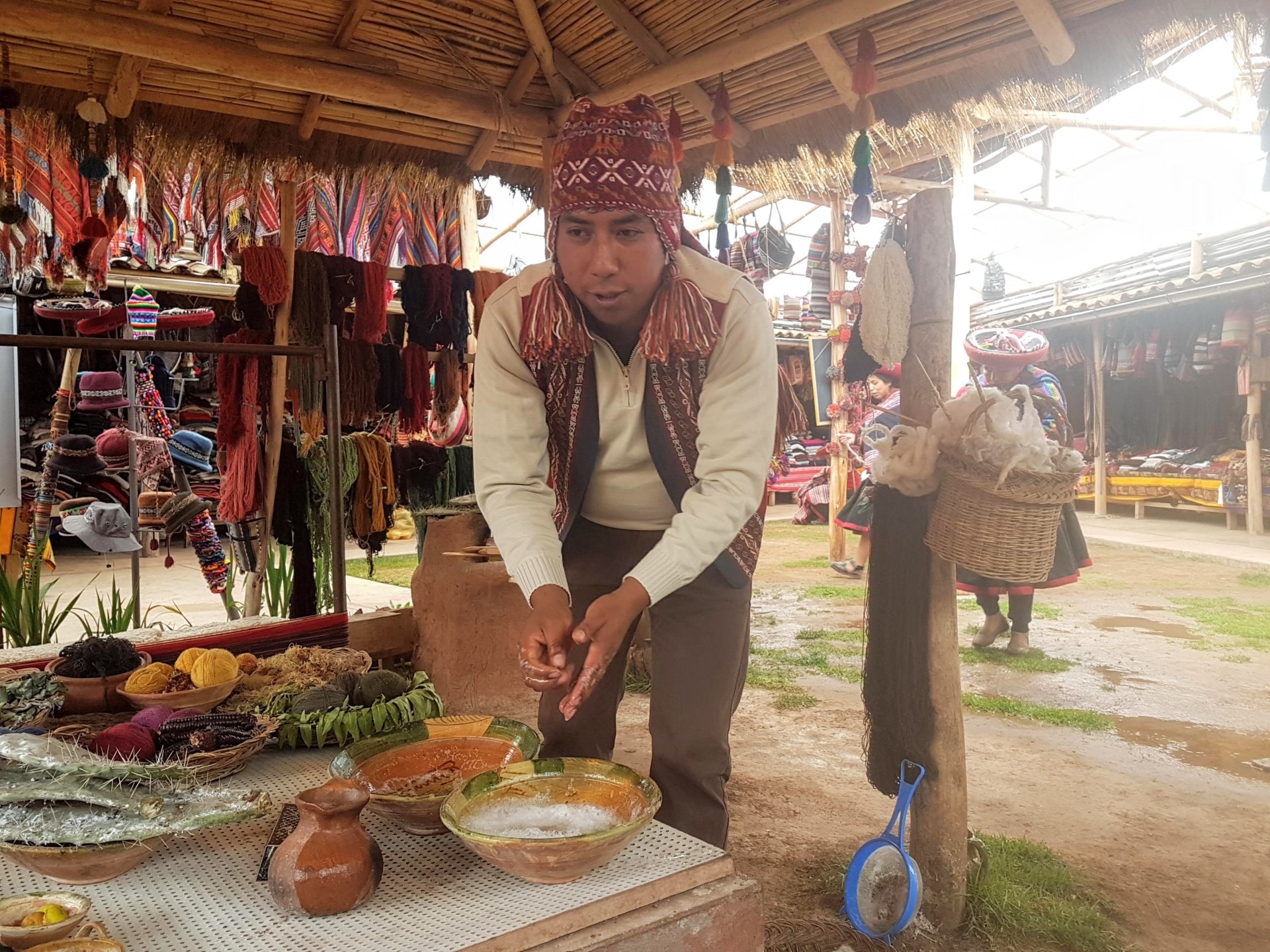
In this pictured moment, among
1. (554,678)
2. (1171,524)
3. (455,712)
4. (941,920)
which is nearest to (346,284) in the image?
(455,712)

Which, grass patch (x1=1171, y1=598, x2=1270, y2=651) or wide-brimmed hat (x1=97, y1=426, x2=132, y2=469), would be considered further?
wide-brimmed hat (x1=97, y1=426, x2=132, y2=469)

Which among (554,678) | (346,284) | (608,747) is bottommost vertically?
(608,747)

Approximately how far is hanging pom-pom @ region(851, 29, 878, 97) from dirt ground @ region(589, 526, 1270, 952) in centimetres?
233

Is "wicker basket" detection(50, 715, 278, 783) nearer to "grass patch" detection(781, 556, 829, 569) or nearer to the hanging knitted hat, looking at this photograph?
the hanging knitted hat

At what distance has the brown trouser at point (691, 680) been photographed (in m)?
1.77

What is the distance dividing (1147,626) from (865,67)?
186 inches

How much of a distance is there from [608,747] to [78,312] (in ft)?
14.5

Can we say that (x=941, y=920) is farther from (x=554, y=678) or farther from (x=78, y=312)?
(x=78, y=312)

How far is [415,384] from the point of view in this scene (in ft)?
14.5

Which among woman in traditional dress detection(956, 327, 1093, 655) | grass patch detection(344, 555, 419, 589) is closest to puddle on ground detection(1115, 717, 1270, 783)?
woman in traditional dress detection(956, 327, 1093, 655)

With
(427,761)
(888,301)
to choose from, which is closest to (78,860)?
(427,761)

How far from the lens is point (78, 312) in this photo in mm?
4852

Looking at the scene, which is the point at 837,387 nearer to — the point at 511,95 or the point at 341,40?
the point at 511,95

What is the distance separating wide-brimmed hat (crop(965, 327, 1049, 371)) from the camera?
454 centimetres
